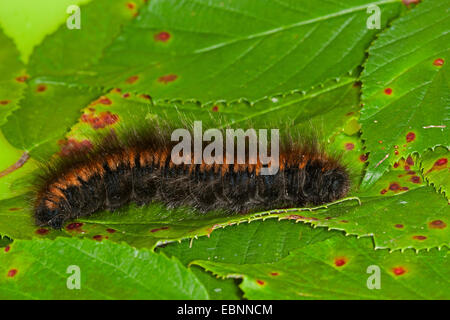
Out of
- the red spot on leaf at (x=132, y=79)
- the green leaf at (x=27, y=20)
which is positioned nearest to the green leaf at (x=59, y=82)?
the green leaf at (x=27, y=20)

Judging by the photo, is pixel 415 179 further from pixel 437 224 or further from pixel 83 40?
pixel 83 40

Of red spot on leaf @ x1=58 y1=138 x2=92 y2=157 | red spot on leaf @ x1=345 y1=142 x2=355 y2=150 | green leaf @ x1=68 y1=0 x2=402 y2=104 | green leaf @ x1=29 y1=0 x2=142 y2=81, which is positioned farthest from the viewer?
green leaf @ x1=29 y1=0 x2=142 y2=81

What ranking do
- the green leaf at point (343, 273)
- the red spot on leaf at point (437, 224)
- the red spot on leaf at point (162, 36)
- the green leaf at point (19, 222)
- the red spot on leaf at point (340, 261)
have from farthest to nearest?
the red spot on leaf at point (162, 36), the green leaf at point (19, 222), the red spot on leaf at point (437, 224), the red spot on leaf at point (340, 261), the green leaf at point (343, 273)

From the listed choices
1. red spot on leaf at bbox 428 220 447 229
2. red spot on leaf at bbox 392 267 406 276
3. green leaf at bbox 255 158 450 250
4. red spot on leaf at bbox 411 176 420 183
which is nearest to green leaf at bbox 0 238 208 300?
green leaf at bbox 255 158 450 250

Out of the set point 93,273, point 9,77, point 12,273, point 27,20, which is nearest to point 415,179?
point 93,273

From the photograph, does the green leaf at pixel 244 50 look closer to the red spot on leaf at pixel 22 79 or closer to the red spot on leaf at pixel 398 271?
the red spot on leaf at pixel 22 79

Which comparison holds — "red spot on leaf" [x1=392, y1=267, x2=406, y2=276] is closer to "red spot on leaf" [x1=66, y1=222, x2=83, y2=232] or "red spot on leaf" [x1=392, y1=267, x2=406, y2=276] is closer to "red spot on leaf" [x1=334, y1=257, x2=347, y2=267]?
"red spot on leaf" [x1=334, y1=257, x2=347, y2=267]

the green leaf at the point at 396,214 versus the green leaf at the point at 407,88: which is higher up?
the green leaf at the point at 407,88
